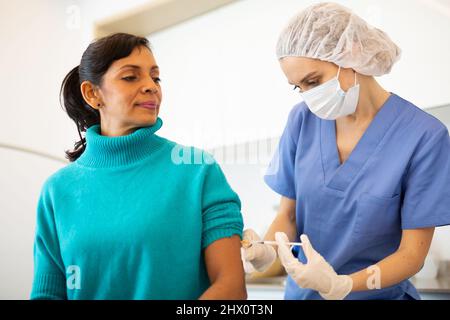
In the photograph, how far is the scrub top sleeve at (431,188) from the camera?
1.13 meters

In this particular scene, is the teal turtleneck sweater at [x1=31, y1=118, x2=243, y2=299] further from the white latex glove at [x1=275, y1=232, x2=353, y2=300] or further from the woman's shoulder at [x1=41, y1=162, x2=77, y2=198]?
the white latex glove at [x1=275, y1=232, x2=353, y2=300]

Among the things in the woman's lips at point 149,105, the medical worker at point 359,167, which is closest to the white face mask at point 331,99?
the medical worker at point 359,167

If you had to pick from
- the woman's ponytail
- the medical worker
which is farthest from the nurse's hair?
the medical worker

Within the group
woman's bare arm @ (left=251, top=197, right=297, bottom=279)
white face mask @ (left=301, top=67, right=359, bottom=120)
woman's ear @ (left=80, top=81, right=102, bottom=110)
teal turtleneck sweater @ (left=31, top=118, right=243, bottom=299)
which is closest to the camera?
teal turtleneck sweater @ (left=31, top=118, right=243, bottom=299)

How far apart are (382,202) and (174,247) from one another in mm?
439

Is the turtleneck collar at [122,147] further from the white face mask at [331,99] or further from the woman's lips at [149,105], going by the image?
the white face mask at [331,99]

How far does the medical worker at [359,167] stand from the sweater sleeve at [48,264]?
1.12 ft

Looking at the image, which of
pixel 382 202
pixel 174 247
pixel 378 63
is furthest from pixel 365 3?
pixel 174 247

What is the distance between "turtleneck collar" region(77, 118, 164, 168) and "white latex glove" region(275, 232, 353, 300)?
30 centimetres

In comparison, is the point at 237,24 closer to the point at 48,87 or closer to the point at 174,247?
the point at 48,87

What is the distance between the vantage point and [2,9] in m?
1.39

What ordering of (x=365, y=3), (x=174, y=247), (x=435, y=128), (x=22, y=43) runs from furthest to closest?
(x=22, y=43), (x=365, y=3), (x=435, y=128), (x=174, y=247)

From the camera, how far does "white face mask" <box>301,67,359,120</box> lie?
1187mm

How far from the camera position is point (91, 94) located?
1.09 metres
